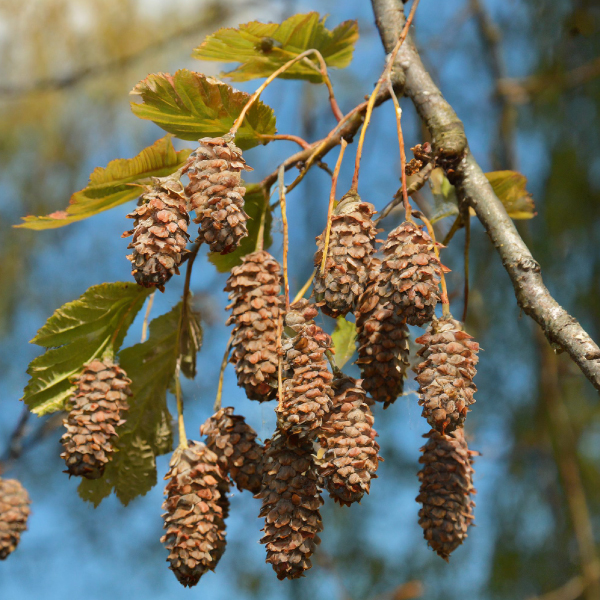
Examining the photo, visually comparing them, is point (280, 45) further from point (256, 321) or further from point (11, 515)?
point (11, 515)

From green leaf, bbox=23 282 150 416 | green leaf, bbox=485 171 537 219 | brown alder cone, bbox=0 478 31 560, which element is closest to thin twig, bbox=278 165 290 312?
green leaf, bbox=23 282 150 416

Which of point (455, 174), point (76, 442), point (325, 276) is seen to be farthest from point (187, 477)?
point (455, 174)

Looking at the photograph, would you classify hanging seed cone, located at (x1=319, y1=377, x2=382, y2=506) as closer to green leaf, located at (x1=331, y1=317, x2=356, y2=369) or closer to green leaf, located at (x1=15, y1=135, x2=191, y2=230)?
green leaf, located at (x1=331, y1=317, x2=356, y2=369)

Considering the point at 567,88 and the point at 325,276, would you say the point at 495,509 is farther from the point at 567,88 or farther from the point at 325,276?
the point at 325,276

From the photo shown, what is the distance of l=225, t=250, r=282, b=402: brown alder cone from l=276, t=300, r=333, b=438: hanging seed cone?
33 millimetres

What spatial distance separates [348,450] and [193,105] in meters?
0.57

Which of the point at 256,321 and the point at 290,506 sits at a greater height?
the point at 256,321

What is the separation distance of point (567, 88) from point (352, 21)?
2.33 metres

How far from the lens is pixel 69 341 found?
1.15 m

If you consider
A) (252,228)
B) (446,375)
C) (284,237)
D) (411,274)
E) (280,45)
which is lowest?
(446,375)

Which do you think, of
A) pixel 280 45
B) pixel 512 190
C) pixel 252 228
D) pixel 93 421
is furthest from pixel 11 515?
pixel 512 190

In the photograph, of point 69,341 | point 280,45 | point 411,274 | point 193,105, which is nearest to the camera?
point 411,274

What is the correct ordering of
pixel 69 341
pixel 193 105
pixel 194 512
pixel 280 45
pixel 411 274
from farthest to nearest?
pixel 280 45
pixel 69 341
pixel 193 105
pixel 194 512
pixel 411 274

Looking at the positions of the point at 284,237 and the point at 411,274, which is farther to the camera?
the point at 284,237
